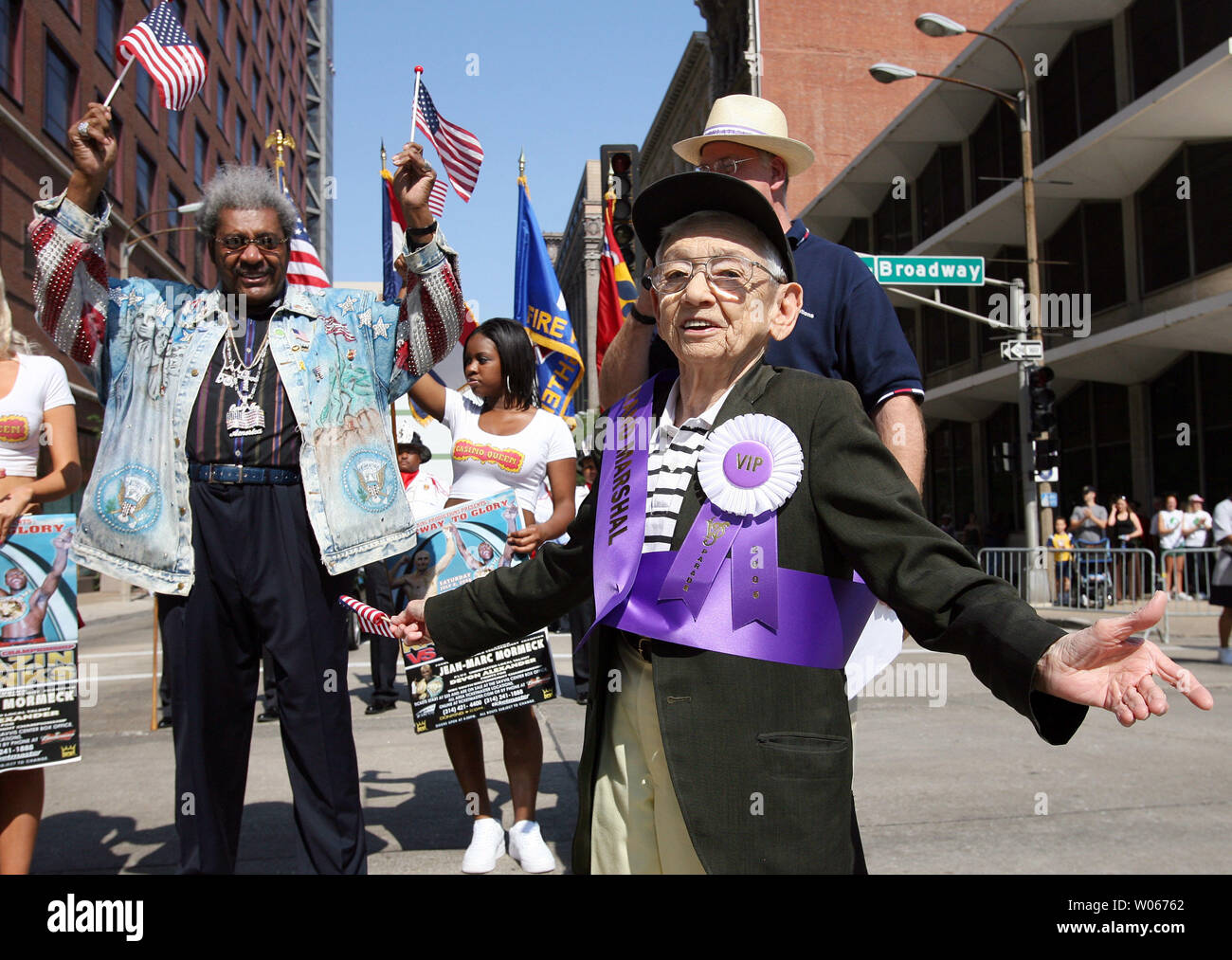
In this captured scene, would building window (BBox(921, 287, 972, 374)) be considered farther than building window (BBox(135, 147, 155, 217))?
No

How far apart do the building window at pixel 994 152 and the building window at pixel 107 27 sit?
79.5 feet

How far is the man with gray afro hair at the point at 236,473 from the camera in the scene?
3.08 metres

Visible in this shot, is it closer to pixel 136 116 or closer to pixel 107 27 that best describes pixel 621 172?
pixel 107 27

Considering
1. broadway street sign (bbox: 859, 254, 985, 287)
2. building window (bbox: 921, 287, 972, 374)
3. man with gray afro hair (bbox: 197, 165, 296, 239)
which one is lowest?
man with gray afro hair (bbox: 197, 165, 296, 239)

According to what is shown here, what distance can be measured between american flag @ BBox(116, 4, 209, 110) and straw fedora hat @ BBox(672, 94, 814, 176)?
205cm

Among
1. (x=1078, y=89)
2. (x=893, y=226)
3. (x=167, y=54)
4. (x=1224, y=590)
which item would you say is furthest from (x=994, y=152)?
(x=167, y=54)

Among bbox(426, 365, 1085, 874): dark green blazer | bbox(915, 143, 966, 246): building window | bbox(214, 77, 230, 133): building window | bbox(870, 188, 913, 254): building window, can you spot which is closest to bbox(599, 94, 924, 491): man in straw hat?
bbox(426, 365, 1085, 874): dark green blazer

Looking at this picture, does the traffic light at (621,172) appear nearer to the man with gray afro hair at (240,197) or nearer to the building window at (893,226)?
the man with gray afro hair at (240,197)

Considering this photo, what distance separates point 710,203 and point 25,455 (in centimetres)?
258

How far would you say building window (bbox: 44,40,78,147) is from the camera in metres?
25.5

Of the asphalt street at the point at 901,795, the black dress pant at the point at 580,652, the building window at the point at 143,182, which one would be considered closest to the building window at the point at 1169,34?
the asphalt street at the point at 901,795

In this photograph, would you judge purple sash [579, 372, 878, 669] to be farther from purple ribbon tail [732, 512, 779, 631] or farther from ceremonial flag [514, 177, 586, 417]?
ceremonial flag [514, 177, 586, 417]

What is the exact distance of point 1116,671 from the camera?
154 centimetres
